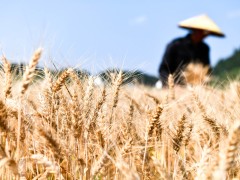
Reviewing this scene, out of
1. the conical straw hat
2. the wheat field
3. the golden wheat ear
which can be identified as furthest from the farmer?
the golden wheat ear

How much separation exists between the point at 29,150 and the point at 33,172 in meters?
0.09

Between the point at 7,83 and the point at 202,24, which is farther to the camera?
the point at 202,24

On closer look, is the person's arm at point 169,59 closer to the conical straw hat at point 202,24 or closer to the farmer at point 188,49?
the farmer at point 188,49

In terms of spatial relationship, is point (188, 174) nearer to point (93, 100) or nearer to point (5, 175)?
point (93, 100)

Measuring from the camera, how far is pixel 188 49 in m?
6.80

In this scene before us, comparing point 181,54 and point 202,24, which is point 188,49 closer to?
point 181,54

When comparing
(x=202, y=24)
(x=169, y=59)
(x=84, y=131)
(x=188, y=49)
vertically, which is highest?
(x=202, y=24)

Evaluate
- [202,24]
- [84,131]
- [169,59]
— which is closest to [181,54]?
[169,59]

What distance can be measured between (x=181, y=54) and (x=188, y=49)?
23 centimetres

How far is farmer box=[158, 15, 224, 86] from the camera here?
21.3ft

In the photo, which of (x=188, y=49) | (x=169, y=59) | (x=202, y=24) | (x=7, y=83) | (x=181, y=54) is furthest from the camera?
(x=202, y=24)

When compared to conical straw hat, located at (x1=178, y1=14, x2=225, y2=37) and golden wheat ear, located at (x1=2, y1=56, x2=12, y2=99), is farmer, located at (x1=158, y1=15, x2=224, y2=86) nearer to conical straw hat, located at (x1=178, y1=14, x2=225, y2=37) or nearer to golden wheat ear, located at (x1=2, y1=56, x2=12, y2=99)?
conical straw hat, located at (x1=178, y1=14, x2=225, y2=37)

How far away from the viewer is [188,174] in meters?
1.58

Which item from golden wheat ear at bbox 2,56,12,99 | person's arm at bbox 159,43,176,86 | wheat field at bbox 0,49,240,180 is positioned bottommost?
wheat field at bbox 0,49,240,180
